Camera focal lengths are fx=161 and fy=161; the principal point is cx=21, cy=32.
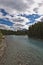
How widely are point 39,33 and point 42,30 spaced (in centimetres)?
511

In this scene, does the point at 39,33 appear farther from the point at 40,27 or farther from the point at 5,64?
the point at 5,64

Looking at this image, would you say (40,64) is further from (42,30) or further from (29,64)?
(42,30)

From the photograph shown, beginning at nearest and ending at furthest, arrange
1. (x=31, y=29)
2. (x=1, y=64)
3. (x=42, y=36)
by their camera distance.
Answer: (x=1, y=64) < (x=42, y=36) < (x=31, y=29)

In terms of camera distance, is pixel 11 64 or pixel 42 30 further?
pixel 42 30

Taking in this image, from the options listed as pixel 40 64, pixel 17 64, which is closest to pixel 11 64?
pixel 17 64

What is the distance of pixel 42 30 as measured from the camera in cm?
13188

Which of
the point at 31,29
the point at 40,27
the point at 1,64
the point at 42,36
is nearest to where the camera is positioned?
the point at 1,64

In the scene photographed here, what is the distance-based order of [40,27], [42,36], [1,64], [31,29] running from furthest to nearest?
[31,29], [40,27], [42,36], [1,64]

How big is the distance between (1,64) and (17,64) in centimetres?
257

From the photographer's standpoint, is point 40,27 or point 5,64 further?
point 40,27

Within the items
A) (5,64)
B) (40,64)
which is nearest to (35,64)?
(40,64)

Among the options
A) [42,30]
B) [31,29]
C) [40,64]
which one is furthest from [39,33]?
[40,64]

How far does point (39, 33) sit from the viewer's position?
135875 mm

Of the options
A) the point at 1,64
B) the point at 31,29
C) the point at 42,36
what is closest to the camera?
the point at 1,64
